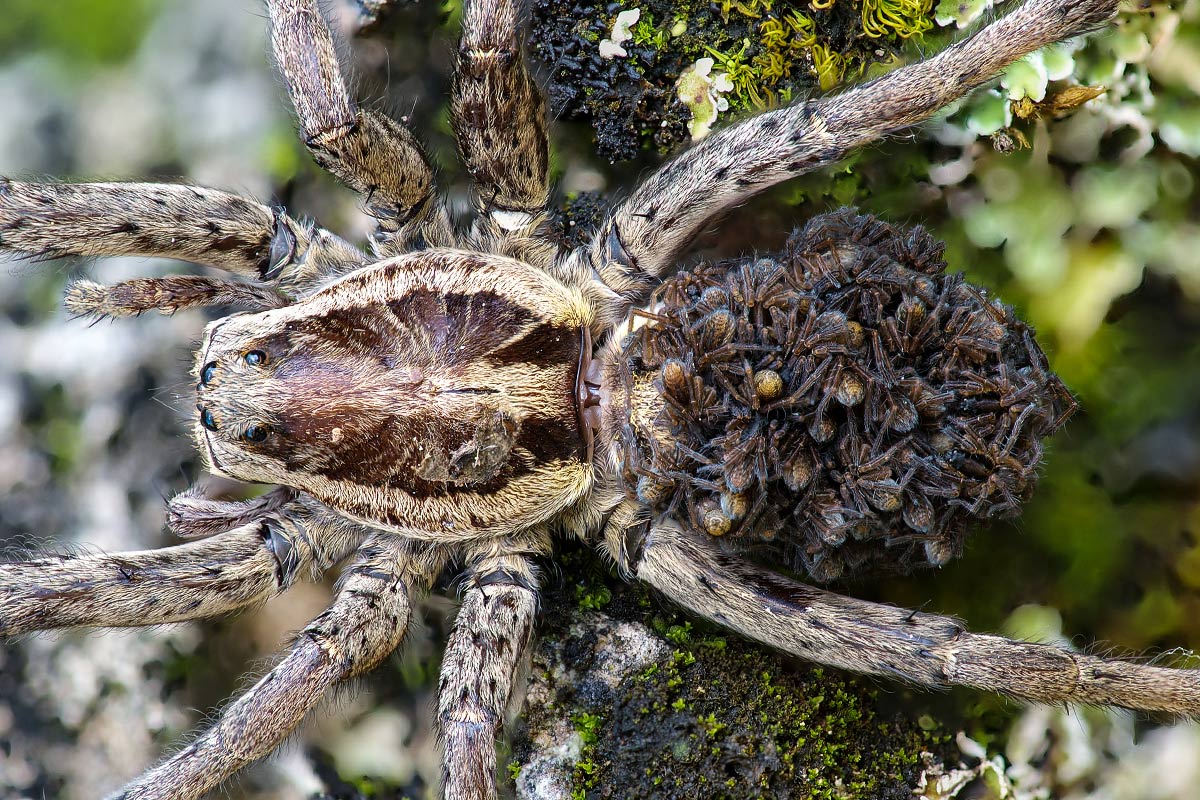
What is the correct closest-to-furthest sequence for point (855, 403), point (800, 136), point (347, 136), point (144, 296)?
1. point (855, 403)
2. point (800, 136)
3. point (347, 136)
4. point (144, 296)

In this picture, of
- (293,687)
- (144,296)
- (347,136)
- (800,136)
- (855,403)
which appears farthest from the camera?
(144,296)

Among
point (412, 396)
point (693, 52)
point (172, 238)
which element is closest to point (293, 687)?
point (412, 396)

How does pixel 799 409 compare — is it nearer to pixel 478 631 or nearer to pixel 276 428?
pixel 478 631

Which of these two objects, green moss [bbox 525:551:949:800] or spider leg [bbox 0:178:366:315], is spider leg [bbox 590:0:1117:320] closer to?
spider leg [bbox 0:178:366:315]

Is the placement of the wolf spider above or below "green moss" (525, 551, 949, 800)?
above

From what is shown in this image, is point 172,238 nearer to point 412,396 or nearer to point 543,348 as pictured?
point 412,396

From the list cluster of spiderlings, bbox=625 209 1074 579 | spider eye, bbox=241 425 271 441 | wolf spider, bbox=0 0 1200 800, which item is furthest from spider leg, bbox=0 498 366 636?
cluster of spiderlings, bbox=625 209 1074 579

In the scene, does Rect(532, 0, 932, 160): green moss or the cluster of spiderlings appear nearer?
the cluster of spiderlings

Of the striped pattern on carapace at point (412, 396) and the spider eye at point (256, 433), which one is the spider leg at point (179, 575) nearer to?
the striped pattern on carapace at point (412, 396)
